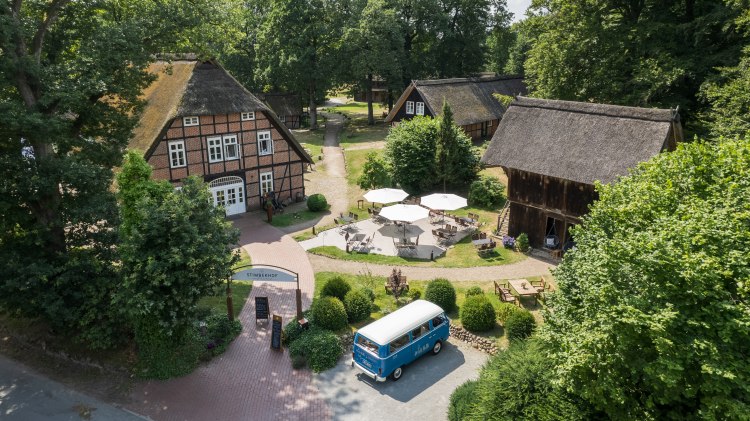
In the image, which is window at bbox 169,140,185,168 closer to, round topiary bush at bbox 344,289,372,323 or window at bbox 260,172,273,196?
window at bbox 260,172,273,196

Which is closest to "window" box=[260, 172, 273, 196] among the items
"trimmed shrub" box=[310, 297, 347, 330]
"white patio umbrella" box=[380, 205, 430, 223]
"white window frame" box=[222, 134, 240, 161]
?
"white window frame" box=[222, 134, 240, 161]

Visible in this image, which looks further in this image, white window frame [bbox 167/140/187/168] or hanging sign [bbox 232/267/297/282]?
white window frame [bbox 167/140/187/168]

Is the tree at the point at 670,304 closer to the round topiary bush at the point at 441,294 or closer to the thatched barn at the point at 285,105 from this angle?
the round topiary bush at the point at 441,294

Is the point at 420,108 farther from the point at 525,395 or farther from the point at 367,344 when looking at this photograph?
the point at 525,395

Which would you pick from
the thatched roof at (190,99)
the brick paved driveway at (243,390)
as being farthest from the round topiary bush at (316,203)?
the brick paved driveway at (243,390)

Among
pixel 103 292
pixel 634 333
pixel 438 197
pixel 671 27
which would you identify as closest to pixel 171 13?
pixel 103 292

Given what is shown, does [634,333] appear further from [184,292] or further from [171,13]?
[171,13]
